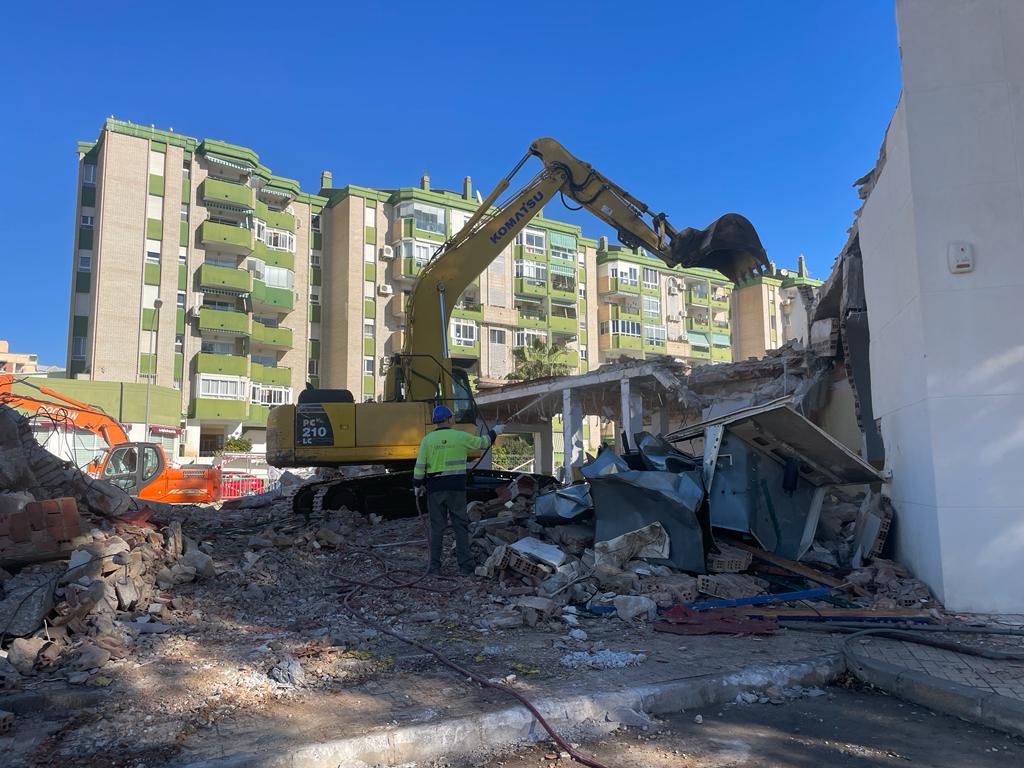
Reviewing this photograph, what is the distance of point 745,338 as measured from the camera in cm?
6994

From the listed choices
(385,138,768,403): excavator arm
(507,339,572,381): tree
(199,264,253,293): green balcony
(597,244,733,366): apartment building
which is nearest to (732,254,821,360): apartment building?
(597,244,733,366): apartment building

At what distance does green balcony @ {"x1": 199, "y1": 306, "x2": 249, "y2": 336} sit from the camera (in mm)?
41188

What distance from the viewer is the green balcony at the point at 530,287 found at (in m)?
53.3

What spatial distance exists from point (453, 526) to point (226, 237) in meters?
38.6

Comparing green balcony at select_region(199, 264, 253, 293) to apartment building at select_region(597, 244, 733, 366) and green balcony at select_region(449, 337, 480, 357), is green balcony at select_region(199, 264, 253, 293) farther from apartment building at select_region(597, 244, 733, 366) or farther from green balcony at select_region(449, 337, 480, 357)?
apartment building at select_region(597, 244, 733, 366)

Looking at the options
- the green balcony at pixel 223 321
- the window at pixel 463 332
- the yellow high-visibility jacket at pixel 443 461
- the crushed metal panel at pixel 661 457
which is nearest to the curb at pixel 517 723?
the crushed metal panel at pixel 661 457

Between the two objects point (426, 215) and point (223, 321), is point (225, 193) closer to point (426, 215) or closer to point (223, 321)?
point (223, 321)

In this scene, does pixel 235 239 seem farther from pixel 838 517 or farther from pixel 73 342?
pixel 838 517

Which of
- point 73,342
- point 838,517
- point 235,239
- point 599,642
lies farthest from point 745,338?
point 599,642

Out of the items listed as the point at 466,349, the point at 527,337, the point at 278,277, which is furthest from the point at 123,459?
the point at 527,337

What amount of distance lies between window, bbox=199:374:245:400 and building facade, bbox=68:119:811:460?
67mm

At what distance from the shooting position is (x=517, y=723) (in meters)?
3.93

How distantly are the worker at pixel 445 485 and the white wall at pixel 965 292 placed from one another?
14.7ft

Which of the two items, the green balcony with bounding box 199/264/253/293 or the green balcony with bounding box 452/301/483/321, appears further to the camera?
the green balcony with bounding box 452/301/483/321
